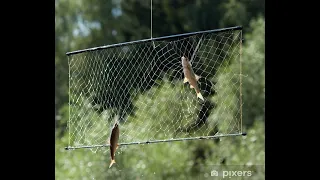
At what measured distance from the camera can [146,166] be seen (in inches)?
201

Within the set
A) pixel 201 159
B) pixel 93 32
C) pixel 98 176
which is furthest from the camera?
pixel 93 32

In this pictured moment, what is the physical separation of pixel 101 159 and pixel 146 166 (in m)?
0.40
